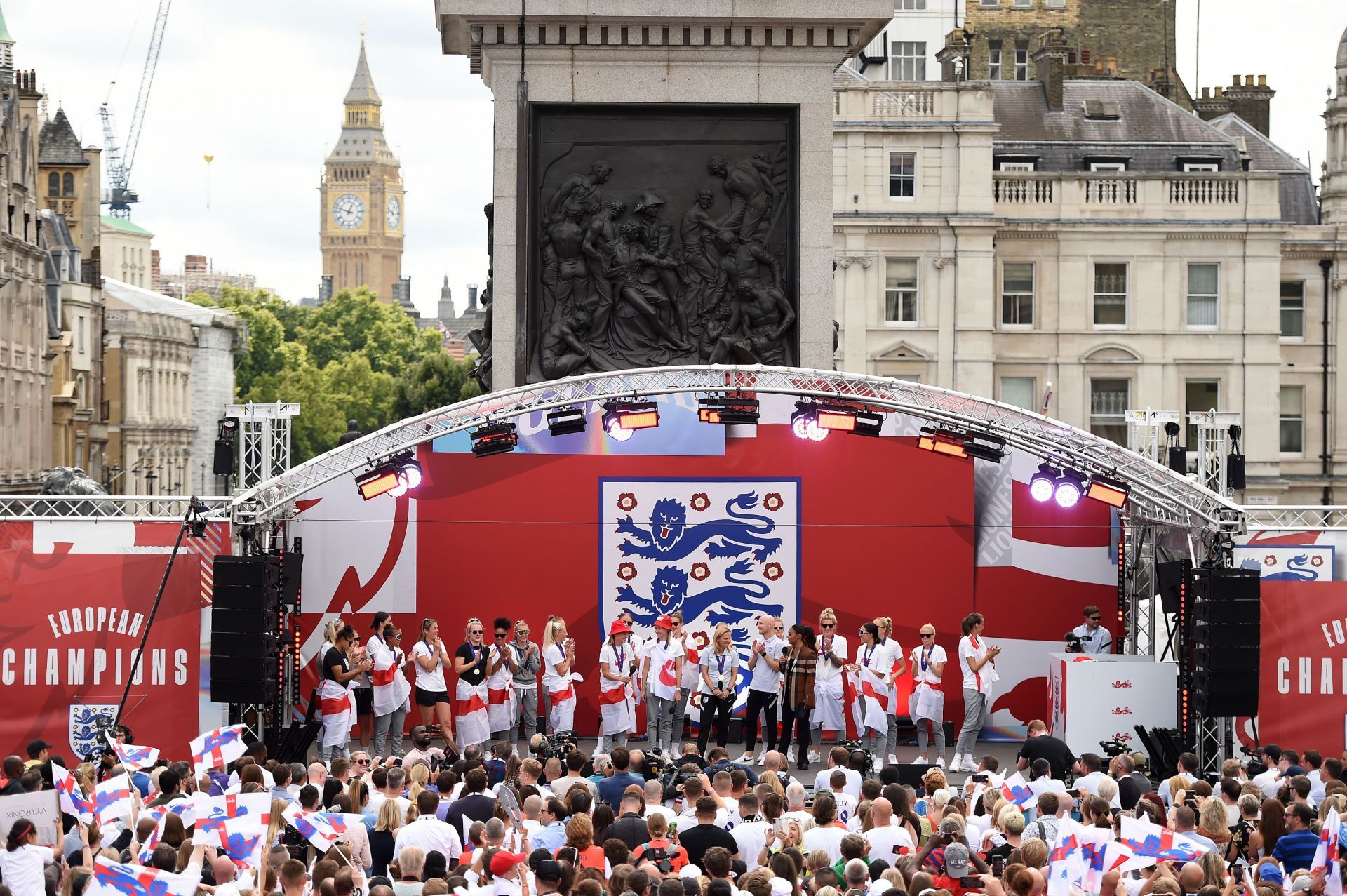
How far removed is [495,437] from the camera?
21906 millimetres

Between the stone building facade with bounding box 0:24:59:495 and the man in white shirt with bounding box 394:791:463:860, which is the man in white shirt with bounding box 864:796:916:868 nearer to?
the man in white shirt with bounding box 394:791:463:860

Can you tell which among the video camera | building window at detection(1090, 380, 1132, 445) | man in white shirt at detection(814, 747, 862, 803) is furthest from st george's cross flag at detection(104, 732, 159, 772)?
building window at detection(1090, 380, 1132, 445)

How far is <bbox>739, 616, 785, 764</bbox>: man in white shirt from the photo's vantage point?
882 inches

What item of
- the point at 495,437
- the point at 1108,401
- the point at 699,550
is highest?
the point at 1108,401

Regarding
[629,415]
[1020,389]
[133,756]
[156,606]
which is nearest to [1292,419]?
[1020,389]

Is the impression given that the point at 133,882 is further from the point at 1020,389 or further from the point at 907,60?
the point at 907,60

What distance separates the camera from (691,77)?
24.5 metres

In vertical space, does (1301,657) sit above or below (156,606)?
below

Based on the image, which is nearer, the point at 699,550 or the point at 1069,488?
the point at 1069,488

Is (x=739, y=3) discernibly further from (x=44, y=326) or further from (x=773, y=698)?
(x=44, y=326)

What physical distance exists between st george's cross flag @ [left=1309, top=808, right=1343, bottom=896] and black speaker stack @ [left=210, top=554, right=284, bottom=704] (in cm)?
1138

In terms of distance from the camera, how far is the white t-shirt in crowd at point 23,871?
1242 centimetres

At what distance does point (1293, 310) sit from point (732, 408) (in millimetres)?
42611

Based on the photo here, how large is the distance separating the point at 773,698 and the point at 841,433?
391 centimetres
